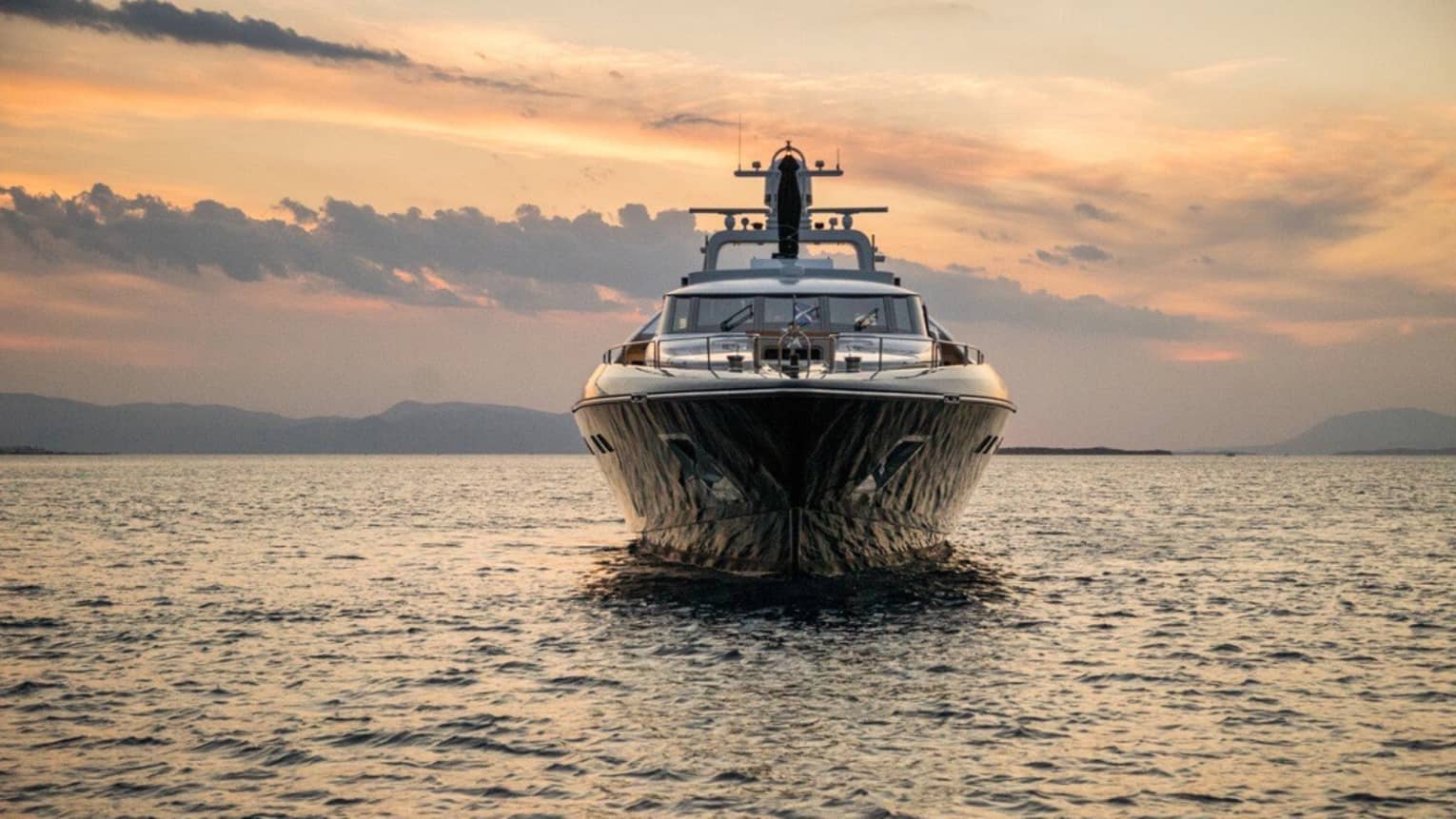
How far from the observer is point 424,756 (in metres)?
11.7

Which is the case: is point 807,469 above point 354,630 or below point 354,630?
above

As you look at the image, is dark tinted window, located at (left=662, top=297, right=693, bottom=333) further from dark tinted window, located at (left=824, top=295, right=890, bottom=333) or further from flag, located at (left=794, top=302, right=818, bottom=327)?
dark tinted window, located at (left=824, top=295, right=890, bottom=333)

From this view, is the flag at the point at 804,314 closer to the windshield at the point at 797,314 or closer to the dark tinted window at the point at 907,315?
the windshield at the point at 797,314

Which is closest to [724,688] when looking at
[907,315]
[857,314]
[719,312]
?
[719,312]

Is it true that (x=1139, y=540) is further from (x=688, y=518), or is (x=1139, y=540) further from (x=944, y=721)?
(x=944, y=721)

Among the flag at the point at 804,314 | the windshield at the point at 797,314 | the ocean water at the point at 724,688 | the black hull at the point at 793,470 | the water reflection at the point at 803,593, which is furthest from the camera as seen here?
the windshield at the point at 797,314

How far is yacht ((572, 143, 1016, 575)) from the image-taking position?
18703mm

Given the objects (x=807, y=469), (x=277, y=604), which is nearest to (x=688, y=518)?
(x=807, y=469)

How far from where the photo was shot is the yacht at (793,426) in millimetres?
18703

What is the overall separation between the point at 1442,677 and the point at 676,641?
28.7ft

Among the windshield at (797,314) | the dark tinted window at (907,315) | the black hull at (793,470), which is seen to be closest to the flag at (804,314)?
the windshield at (797,314)

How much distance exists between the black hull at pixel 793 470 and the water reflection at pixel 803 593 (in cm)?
27

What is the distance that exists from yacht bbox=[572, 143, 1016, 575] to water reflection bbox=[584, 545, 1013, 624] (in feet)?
0.89

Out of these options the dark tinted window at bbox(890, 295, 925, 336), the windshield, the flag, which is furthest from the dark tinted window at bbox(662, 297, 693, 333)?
the dark tinted window at bbox(890, 295, 925, 336)
